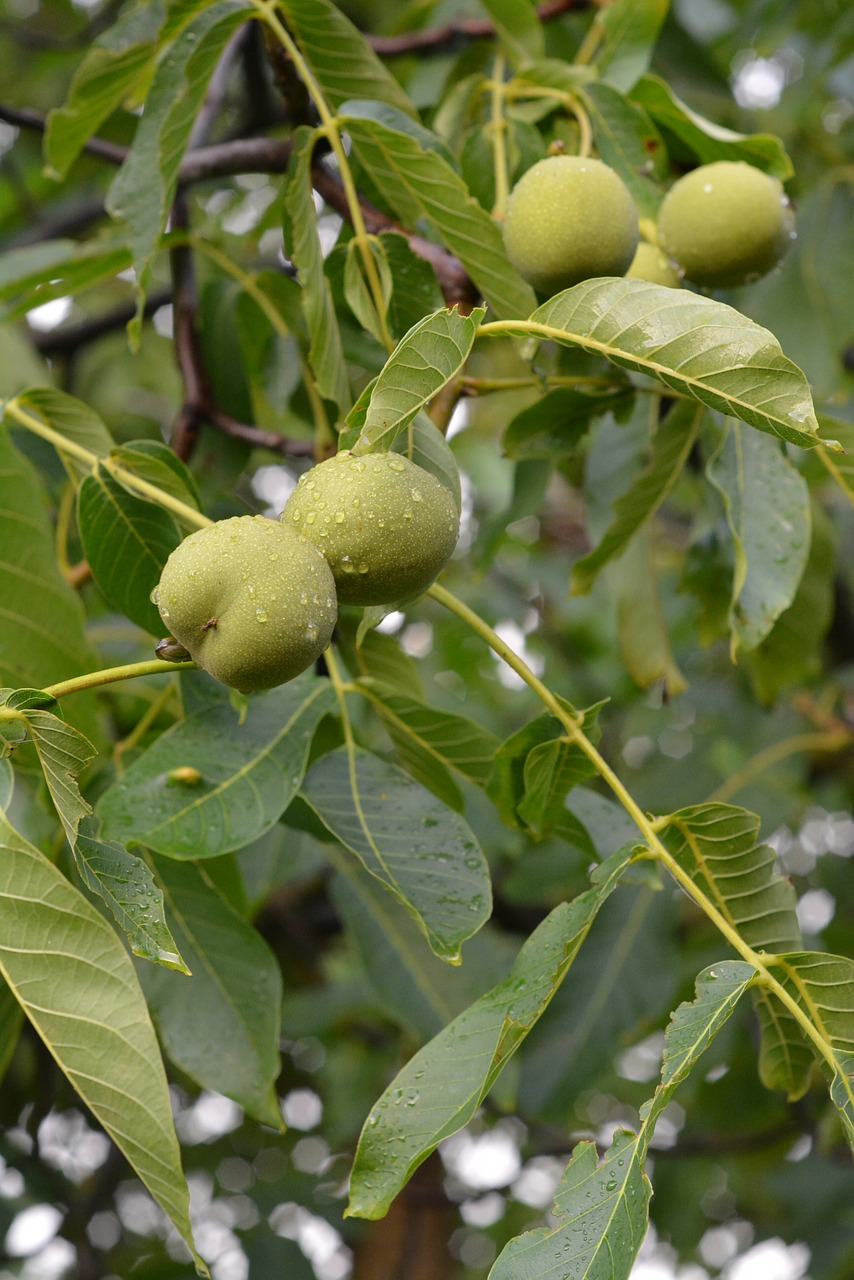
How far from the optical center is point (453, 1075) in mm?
812

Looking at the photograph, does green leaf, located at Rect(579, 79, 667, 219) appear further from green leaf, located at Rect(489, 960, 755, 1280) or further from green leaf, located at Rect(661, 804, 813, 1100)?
green leaf, located at Rect(489, 960, 755, 1280)

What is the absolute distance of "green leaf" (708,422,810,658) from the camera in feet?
3.67

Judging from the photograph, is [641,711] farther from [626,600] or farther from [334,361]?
[334,361]

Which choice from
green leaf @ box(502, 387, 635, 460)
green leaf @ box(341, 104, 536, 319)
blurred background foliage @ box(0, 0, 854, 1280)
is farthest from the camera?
blurred background foliage @ box(0, 0, 854, 1280)

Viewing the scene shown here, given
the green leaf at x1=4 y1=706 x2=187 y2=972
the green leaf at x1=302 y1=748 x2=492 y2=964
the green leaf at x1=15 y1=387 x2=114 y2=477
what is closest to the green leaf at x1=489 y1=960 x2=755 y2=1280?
the green leaf at x1=302 y1=748 x2=492 y2=964

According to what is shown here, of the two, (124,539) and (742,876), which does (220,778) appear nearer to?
(124,539)

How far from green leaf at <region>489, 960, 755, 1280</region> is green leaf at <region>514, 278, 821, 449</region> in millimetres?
365

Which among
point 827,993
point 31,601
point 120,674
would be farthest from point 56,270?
point 827,993

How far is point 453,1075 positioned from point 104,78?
1058 millimetres

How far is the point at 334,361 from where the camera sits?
107 cm

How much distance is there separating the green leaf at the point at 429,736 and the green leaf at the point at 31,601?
0.92 ft

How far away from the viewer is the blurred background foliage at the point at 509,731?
164 centimetres

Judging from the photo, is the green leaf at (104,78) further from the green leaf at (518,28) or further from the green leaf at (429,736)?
the green leaf at (429,736)

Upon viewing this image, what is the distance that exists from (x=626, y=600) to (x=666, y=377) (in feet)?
2.55
